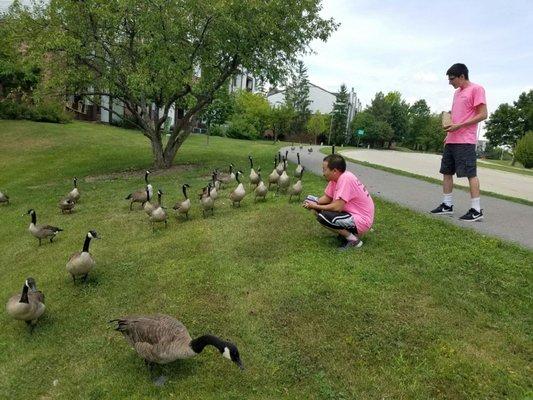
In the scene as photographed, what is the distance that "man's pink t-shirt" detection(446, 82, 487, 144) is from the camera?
27.0ft

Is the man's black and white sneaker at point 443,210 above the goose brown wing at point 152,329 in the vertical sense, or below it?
above

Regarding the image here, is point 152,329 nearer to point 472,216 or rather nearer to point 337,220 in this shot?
point 337,220

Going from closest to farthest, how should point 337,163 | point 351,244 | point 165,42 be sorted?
point 337,163, point 351,244, point 165,42

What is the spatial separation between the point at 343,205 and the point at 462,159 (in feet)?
9.42

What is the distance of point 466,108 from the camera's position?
839 cm

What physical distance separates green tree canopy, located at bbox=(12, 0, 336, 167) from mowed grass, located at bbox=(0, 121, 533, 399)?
356 inches

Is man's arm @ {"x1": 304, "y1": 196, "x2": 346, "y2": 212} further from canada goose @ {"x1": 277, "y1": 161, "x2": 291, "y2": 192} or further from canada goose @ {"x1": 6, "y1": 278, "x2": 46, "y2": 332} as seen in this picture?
canada goose @ {"x1": 277, "y1": 161, "x2": 291, "y2": 192}

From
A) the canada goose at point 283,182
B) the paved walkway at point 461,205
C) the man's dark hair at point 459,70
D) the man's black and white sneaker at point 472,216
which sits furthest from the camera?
the canada goose at point 283,182

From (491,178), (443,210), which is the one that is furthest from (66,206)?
(491,178)

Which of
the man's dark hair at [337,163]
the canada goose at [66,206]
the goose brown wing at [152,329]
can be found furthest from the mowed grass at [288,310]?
the canada goose at [66,206]

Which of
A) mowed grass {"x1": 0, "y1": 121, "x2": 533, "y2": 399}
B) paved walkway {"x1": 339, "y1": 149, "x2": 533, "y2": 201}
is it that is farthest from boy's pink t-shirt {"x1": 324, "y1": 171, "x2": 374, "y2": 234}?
paved walkway {"x1": 339, "y1": 149, "x2": 533, "y2": 201}

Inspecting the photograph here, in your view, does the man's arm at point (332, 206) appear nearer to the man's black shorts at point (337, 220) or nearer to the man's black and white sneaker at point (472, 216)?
the man's black shorts at point (337, 220)

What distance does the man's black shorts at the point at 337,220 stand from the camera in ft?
24.8

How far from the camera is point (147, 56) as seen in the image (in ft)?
56.5
